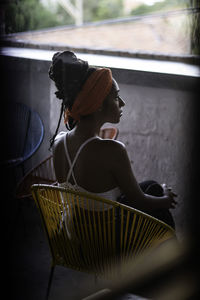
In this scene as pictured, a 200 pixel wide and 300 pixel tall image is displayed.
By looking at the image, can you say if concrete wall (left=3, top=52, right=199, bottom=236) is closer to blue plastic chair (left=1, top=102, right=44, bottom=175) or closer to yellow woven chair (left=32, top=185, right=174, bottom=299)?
blue plastic chair (left=1, top=102, right=44, bottom=175)

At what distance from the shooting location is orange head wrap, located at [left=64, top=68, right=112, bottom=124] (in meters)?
1.49

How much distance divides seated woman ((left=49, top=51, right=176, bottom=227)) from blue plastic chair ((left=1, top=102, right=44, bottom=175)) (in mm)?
612

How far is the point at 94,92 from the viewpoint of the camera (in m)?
1.49

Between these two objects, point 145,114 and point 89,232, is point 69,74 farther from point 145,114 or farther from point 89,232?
point 145,114

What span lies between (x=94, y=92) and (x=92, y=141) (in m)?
0.18

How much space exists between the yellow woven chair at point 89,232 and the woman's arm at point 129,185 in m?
0.09

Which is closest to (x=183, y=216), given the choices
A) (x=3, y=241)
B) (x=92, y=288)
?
(x=92, y=288)

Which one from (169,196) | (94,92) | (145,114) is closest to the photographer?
(94,92)

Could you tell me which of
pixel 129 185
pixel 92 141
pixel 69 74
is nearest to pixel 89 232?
pixel 129 185

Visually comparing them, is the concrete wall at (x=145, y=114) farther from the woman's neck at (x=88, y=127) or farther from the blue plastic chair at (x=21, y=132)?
the woman's neck at (x=88, y=127)

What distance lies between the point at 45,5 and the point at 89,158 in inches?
36.4

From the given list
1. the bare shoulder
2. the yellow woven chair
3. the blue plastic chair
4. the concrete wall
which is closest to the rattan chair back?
the yellow woven chair

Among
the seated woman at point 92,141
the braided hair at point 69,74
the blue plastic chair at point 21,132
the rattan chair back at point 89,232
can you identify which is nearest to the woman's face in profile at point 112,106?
the seated woman at point 92,141

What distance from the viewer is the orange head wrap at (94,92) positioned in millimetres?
1485
